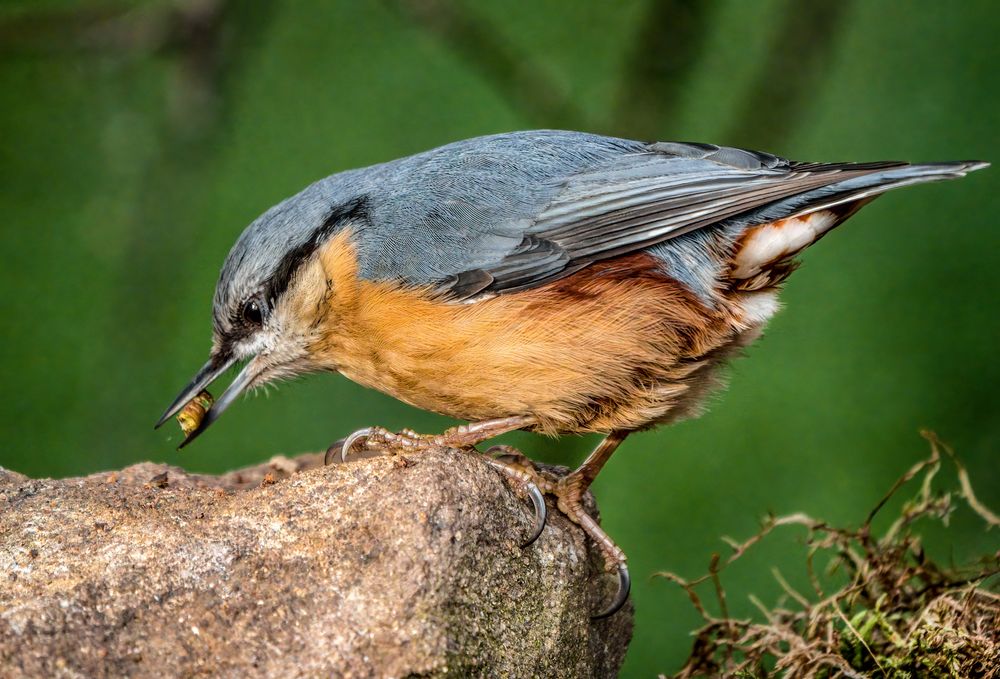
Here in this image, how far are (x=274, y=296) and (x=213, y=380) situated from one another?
297 millimetres

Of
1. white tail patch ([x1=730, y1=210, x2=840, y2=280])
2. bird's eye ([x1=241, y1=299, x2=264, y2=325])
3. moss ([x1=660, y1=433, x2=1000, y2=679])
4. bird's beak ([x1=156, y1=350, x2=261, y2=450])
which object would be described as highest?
white tail patch ([x1=730, y1=210, x2=840, y2=280])

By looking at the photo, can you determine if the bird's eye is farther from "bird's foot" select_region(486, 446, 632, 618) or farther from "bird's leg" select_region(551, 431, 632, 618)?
"bird's leg" select_region(551, 431, 632, 618)

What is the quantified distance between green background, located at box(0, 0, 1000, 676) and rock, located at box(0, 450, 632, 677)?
1510 mm

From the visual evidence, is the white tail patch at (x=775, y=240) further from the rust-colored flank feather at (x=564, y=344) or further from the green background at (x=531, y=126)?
the green background at (x=531, y=126)

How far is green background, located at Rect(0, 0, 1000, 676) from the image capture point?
12.1ft

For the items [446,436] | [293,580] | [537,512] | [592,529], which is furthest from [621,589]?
[293,580]

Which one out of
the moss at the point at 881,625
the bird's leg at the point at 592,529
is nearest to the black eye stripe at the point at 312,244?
the bird's leg at the point at 592,529

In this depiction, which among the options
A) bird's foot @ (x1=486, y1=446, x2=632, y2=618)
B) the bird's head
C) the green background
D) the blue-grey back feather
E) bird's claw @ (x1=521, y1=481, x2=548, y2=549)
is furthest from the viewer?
the green background

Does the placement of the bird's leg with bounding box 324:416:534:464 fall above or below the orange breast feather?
below

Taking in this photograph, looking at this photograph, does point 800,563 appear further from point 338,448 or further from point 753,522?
point 338,448

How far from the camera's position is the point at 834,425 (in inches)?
162

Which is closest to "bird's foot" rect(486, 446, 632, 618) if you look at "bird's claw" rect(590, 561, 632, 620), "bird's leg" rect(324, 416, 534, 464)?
"bird's claw" rect(590, 561, 632, 620)

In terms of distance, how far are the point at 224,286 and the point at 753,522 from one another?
2168 mm

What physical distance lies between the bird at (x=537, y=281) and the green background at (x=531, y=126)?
76 centimetres
